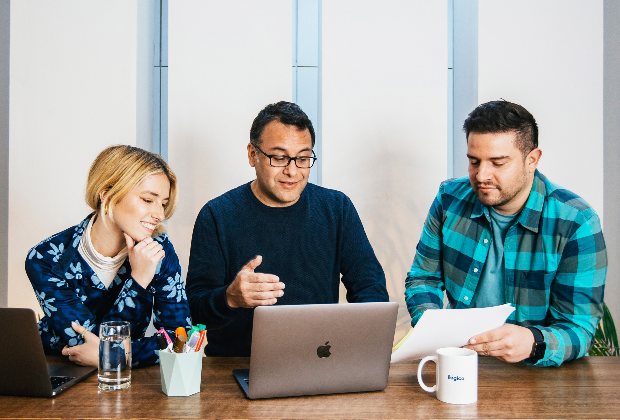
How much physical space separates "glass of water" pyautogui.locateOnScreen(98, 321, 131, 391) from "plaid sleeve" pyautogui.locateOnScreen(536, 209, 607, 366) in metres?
1.27

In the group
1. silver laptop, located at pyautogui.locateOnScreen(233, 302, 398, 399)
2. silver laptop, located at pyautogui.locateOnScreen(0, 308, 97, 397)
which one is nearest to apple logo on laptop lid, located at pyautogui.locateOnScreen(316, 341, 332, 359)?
silver laptop, located at pyautogui.locateOnScreen(233, 302, 398, 399)

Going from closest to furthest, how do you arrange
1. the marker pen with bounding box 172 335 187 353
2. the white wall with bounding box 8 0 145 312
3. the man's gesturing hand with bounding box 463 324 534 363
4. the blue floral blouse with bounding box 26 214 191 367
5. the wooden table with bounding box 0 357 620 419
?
the wooden table with bounding box 0 357 620 419, the marker pen with bounding box 172 335 187 353, the man's gesturing hand with bounding box 463 324 534 363, the blue floral blouse with bounding box 26 214 191 367, the white wall with bounding box 8 0 145 312

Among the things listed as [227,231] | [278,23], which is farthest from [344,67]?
[227,231]

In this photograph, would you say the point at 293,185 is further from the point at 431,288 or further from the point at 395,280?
the point at 395,280

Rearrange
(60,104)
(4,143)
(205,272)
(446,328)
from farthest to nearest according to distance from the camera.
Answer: (4,143), (60,104), (205,272), (446,328)

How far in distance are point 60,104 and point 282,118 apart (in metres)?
1.45

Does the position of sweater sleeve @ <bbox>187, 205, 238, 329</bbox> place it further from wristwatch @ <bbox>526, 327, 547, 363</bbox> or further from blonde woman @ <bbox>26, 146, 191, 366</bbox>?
wristwatch @ <bbox>526, 327, 547, 363</bbox>

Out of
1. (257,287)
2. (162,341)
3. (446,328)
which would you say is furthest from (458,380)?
(162,341)

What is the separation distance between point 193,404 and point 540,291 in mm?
1253

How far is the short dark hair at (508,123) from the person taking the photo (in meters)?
1.75

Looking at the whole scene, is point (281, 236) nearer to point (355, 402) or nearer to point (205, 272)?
point (205, 272)

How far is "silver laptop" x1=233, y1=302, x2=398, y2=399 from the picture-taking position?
3.85ft

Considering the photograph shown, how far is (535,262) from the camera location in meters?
1.80

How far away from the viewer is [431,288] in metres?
1.94
